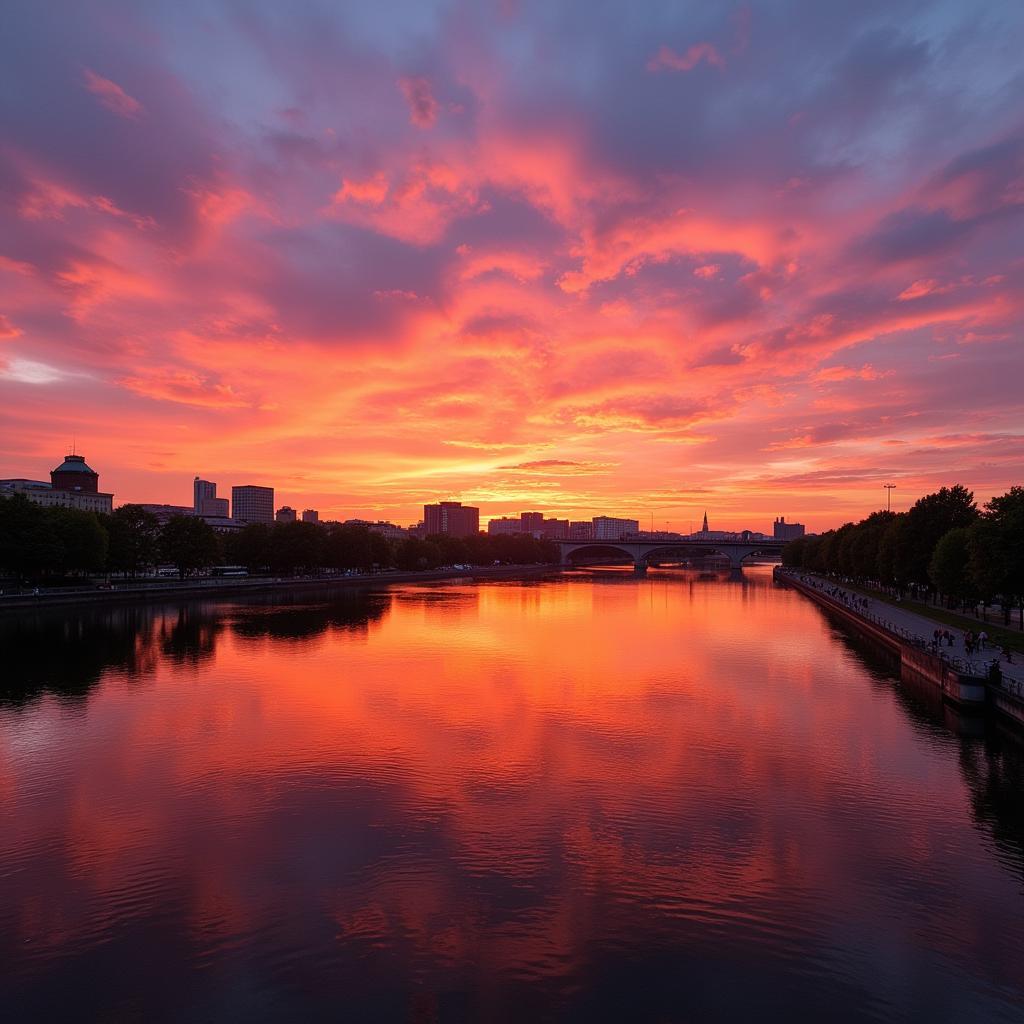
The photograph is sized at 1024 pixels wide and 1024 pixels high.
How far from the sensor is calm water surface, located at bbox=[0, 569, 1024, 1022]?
14.9 metres

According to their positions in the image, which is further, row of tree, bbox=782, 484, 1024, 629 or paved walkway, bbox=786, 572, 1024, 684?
row of tree, bbox=782, 484, 1024, 629

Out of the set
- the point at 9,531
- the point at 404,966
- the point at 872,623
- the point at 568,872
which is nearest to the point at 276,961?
the point at 404,966

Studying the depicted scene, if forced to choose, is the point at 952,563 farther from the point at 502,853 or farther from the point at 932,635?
the point at 502,853

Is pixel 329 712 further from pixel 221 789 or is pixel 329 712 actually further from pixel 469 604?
pixel 469 604

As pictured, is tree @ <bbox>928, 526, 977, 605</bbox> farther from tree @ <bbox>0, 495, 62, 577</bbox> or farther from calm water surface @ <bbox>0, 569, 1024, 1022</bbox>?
tree @ <bbox>0, 495, 62, 577</bbox>

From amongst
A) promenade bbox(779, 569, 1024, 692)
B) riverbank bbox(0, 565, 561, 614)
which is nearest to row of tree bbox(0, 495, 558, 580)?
riverbank bbox(0, 565, 561, 614)

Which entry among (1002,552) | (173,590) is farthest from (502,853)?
(173,590)

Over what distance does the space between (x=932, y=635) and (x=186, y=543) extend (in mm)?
107593

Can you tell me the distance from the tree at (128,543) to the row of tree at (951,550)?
10369 cm

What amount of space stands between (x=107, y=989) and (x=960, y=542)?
7021cm

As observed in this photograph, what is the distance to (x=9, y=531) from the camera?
8362cm

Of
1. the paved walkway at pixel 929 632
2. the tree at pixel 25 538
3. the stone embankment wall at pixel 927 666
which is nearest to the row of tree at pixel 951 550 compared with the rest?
the paved walkway at pixel 929 632

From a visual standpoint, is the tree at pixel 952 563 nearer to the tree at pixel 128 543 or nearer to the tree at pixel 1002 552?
the tree at pixel 1002 552

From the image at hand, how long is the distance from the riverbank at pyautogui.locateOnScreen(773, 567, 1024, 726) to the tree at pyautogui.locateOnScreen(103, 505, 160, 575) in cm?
9852
